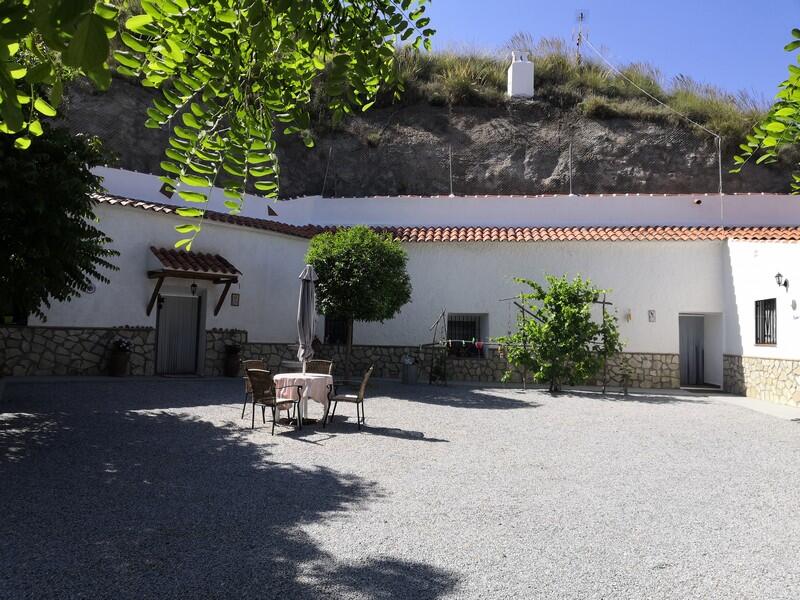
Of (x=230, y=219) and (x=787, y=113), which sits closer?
(x=787, y=113)

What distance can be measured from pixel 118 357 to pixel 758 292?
48.7 feet

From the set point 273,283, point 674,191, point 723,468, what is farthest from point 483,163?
point 723,468

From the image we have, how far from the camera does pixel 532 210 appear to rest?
743 inches

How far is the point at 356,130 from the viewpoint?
2525cm

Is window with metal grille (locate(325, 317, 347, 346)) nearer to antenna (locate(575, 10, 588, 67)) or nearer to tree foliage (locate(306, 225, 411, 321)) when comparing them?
tree foliage (locate(306, 225, 411, 321))

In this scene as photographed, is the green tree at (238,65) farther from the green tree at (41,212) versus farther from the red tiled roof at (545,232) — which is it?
the red tiled roof at (545,232)

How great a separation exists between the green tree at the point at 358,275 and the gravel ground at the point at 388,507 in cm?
445

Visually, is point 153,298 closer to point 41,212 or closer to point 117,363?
point 117,363

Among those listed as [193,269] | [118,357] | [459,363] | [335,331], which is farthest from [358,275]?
[118,357]

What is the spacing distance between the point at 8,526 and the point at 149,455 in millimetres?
2600

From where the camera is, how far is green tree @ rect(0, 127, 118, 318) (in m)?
7.27

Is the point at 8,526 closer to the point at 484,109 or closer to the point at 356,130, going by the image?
the point at 356,130

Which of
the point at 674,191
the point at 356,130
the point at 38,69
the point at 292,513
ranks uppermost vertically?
the point at 356,130

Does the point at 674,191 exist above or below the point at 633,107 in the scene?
below
